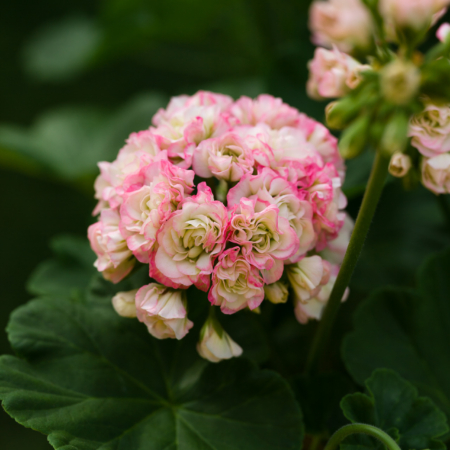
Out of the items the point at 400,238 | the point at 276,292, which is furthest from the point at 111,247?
the point at 400,238

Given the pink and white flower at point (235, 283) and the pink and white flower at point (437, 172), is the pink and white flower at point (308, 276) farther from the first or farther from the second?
the pink and white flower at point (437, 172)

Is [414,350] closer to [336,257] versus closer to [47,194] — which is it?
[336,257]

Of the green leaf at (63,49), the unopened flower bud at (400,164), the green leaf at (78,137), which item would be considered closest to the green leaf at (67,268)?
the green leaf at (78,137)

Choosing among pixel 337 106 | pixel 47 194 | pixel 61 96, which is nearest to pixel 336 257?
pixel 337 106

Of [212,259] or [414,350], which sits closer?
[212,259]

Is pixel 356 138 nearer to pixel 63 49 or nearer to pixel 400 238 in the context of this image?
pixel 400 238

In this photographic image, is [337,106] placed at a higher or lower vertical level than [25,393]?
higher

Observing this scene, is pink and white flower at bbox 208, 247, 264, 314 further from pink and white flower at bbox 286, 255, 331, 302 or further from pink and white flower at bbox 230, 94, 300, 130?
pink and white flower at bbox 230, 94, 300, 130
